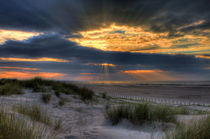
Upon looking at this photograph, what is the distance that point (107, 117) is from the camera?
5.52 meters

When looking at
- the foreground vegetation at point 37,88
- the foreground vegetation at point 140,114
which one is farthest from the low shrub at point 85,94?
the foreground vegetation at point 140,114

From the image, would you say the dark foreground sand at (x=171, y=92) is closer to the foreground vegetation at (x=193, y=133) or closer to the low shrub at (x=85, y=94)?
the low shrub at (x=85, y=94)

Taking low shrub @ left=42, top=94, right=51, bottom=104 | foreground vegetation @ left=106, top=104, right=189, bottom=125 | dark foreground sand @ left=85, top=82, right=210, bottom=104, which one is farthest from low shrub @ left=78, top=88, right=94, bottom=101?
dark foreground sand @ left=85, top=82, right=210, bottom=104

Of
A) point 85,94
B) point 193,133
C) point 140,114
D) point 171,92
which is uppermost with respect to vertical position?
point 193,133

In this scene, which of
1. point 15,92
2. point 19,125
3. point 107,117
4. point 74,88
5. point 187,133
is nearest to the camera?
point 19,125

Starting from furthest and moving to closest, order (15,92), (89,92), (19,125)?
1. (89,92)
2. (15,92)
3. (19,125)

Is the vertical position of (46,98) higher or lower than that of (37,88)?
lower

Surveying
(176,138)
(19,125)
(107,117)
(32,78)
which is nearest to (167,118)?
(107,117)

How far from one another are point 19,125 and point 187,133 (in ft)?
10.6

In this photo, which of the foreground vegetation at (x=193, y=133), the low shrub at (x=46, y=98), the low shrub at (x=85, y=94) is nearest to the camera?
the foreground vegetation at (x=193, y=133)

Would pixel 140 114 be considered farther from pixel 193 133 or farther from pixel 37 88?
pixel 37 88

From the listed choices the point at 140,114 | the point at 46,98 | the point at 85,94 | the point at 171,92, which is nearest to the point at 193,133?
the point at 140,114

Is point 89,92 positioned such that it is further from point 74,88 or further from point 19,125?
point 19,125

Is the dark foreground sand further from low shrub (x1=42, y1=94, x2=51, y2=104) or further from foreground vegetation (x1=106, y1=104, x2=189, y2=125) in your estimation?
low shrub (x1=42, y1=94, x2=51, y2=104)
